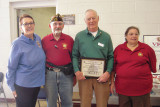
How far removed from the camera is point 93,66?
161 cm

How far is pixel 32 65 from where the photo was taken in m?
1.46

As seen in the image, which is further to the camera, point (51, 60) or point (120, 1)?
point (120, 1)

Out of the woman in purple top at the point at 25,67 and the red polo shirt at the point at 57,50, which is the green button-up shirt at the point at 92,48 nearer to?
the red polo shirt at the point at 57,50

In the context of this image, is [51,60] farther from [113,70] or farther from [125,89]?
[125,89]

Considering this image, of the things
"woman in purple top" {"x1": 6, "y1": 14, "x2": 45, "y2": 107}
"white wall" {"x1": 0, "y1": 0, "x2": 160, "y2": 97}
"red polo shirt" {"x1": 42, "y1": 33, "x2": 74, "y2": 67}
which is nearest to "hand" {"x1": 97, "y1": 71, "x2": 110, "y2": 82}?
"red polo shirt" {"x1": 42, "y1": 33, "x2": 74, "y2": 67}

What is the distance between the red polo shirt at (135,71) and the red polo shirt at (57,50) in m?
0.67

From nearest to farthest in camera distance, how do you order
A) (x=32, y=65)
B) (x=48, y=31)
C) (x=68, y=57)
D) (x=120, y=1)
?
(x=32, y=65) → (x=68, y=57) → (x=120, y=1) → (x=48, y=31)

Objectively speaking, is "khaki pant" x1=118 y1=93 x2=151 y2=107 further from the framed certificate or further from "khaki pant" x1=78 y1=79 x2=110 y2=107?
the framed certificate

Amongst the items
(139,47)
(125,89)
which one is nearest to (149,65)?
(139,47)

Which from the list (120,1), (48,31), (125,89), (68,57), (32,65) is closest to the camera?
(32,65)

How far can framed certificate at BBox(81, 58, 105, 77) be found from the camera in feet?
5.22

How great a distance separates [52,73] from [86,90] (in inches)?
19.2

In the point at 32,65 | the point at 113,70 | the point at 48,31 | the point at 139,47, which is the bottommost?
the point at 113,70

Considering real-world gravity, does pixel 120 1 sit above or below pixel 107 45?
above
